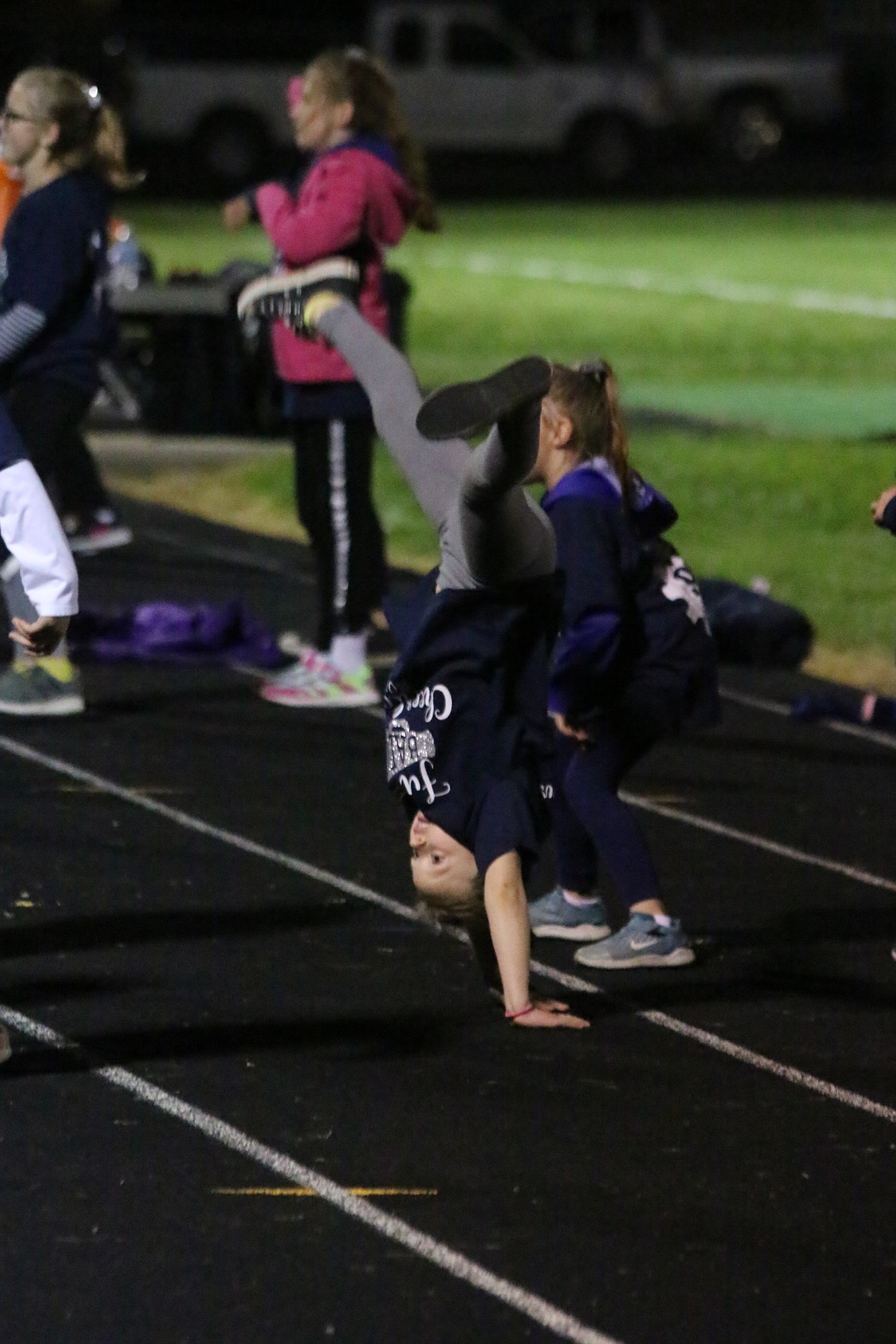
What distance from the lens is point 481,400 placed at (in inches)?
198

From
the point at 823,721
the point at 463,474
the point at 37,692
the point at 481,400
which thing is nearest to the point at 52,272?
the point at 37,692

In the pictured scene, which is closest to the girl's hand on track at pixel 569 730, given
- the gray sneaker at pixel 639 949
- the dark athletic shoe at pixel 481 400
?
the gray sneaker at pixel 639 949

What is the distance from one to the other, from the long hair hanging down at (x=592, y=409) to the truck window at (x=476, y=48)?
1310 inches

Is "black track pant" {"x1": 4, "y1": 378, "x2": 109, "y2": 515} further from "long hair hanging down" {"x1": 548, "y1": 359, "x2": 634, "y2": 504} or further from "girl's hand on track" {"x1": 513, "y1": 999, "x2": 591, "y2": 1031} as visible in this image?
"girl's hand on track" {"x1": 513, "y1": 999, "x2": 591, "y2": 1031}

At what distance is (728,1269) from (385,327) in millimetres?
5522

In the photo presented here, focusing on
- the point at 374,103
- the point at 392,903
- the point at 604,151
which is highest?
the point at 374,103

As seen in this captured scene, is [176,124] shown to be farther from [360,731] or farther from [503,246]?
[360,731]

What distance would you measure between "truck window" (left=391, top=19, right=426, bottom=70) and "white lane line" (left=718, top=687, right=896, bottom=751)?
96.9ft

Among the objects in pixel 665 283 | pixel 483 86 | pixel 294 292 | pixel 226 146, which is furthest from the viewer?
pixel 226 146

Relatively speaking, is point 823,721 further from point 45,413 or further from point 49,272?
point 49,272

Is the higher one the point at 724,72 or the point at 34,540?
the point at 34,540

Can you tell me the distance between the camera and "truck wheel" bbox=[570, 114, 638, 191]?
40156 millimetres

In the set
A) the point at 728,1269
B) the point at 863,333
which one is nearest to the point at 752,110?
the point at 863,333

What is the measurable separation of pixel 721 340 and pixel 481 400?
18486mm
